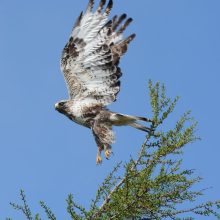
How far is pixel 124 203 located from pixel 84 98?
3698mm

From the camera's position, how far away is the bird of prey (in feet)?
27.9

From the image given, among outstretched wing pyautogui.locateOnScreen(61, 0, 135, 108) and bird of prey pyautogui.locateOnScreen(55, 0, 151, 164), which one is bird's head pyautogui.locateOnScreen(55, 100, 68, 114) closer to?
bird of prey pyautogui.locateOnScreen(55, 0, 151, 164)

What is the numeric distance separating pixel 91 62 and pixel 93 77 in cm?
38

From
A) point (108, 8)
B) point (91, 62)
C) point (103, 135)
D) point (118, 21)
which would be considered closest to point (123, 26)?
point (118, 21)

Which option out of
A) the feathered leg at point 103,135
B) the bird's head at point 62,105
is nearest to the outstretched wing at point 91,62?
the bird's head at point 62,105

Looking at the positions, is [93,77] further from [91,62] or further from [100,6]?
[100,6]

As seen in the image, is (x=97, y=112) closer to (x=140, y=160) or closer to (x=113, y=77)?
(x=113, y=77)

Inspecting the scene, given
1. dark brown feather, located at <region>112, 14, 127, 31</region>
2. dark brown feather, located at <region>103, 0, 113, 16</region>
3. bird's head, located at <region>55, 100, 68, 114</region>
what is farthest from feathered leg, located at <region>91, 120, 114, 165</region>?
dark brown feather, located at <region>112, 14, 127, 31</region>

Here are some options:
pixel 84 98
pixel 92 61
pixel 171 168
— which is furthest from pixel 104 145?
pixel 171 168

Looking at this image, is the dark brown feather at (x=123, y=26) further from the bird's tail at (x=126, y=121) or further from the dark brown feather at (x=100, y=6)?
the bird's tail at (x=126, y=121)

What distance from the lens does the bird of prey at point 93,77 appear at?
8.49 meters

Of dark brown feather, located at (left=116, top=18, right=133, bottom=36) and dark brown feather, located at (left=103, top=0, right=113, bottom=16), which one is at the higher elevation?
dark brown feather, located at (left=116, top=18, right=133, bottom=36)

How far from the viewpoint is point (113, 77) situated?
8.70m

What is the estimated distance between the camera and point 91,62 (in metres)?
8.52
